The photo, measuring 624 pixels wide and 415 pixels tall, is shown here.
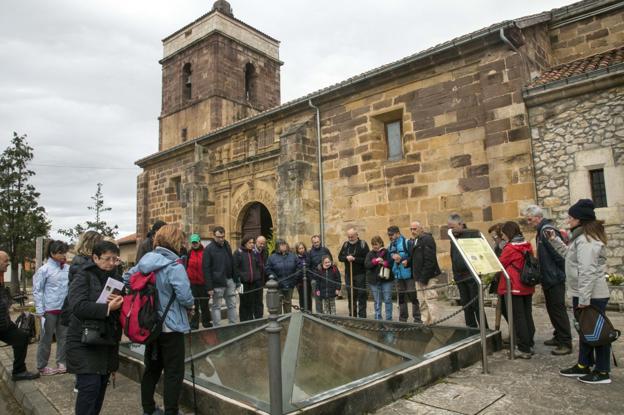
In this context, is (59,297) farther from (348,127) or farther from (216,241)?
(348,127)

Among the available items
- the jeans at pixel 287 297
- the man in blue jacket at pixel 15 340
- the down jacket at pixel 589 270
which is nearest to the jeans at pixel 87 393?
the man in blue jacket at pixel 15 340

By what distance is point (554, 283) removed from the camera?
4652 mm

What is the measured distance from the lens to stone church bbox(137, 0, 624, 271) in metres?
7.84

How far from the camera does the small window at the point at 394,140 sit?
34.7 ft

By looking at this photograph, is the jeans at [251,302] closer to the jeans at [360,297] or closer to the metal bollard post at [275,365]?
the jeans at [360,297]

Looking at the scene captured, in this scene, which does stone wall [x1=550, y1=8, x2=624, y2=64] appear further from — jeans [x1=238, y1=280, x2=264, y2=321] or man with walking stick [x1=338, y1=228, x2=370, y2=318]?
jeans [x1=238, y1=280, x2=264, y2=321]

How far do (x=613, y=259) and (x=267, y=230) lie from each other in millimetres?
10075

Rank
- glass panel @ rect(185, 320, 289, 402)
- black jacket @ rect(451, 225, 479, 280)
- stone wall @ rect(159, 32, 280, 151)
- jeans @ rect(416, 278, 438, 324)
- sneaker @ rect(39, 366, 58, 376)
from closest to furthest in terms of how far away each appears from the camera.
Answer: glass panel @ rect(185, 320, 289, 402)
sneaker @ rect(39, 366, 58, 376)
black jacket @ rect(451, 225, 479, 280)
jeans @ rect(416, 278, 438, 324)
stone wall @ rect(159, 32, 280, 151)

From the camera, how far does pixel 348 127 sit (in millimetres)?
11188

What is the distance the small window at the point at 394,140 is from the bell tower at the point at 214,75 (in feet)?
39.1

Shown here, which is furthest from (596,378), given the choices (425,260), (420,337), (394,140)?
(394,140)

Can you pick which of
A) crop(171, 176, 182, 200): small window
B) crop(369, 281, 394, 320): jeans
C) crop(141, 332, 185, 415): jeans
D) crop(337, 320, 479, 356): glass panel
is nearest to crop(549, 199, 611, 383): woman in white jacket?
crop(337, 320, 479, 356): glass panel

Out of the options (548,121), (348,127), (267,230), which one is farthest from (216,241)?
(267,230)

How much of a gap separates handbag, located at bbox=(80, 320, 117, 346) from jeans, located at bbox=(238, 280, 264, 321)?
4290 mm
